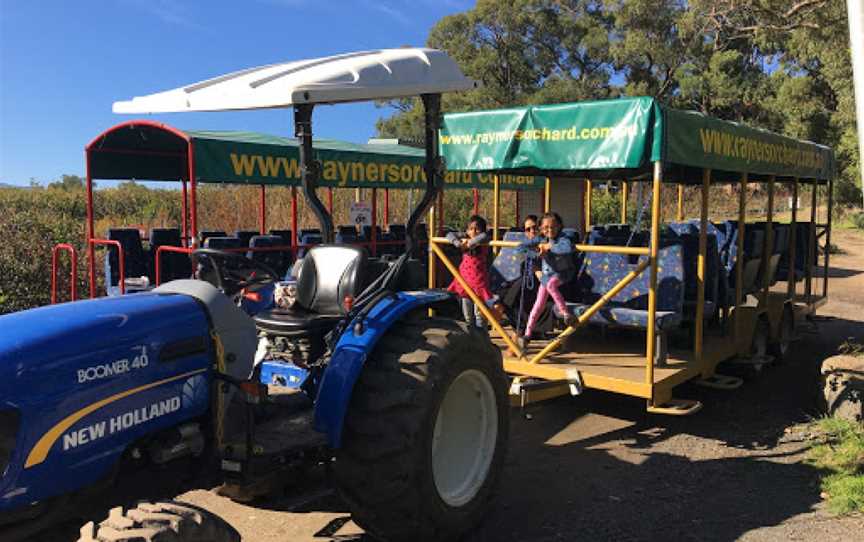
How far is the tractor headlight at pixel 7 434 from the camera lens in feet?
7.32

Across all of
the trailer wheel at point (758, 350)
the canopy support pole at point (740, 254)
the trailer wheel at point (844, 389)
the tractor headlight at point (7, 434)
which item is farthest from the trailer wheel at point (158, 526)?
the trailer wheel at point (758, 350)

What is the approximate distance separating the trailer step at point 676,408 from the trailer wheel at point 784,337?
303 centimetres

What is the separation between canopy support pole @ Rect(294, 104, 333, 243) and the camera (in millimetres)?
3773

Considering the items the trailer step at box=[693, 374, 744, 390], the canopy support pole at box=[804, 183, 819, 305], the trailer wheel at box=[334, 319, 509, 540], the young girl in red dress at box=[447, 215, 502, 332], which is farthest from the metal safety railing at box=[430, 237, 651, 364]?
the canopy support pole at box=[804, 183, 819, 305]

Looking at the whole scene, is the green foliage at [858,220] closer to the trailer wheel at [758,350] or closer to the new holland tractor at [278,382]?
the trailer wheel at [758,350]

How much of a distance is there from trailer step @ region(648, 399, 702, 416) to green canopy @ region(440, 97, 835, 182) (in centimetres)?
178

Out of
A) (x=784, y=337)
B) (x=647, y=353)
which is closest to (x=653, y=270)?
(x=647, y=353)

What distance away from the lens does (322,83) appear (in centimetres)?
304

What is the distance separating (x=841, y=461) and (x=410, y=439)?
11.2 feet

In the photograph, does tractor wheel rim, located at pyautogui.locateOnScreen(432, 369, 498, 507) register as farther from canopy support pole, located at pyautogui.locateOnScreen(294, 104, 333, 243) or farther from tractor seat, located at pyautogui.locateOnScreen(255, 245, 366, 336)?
canopy support pole, located at pyautogui.locateOnScreen(294, 104, 333, 243)

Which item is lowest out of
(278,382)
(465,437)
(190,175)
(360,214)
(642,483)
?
(642,483)

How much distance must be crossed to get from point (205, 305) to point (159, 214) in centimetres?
1992

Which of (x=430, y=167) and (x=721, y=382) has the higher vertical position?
(x=430, y=167)

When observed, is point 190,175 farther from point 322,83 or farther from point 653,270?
point 322,83
